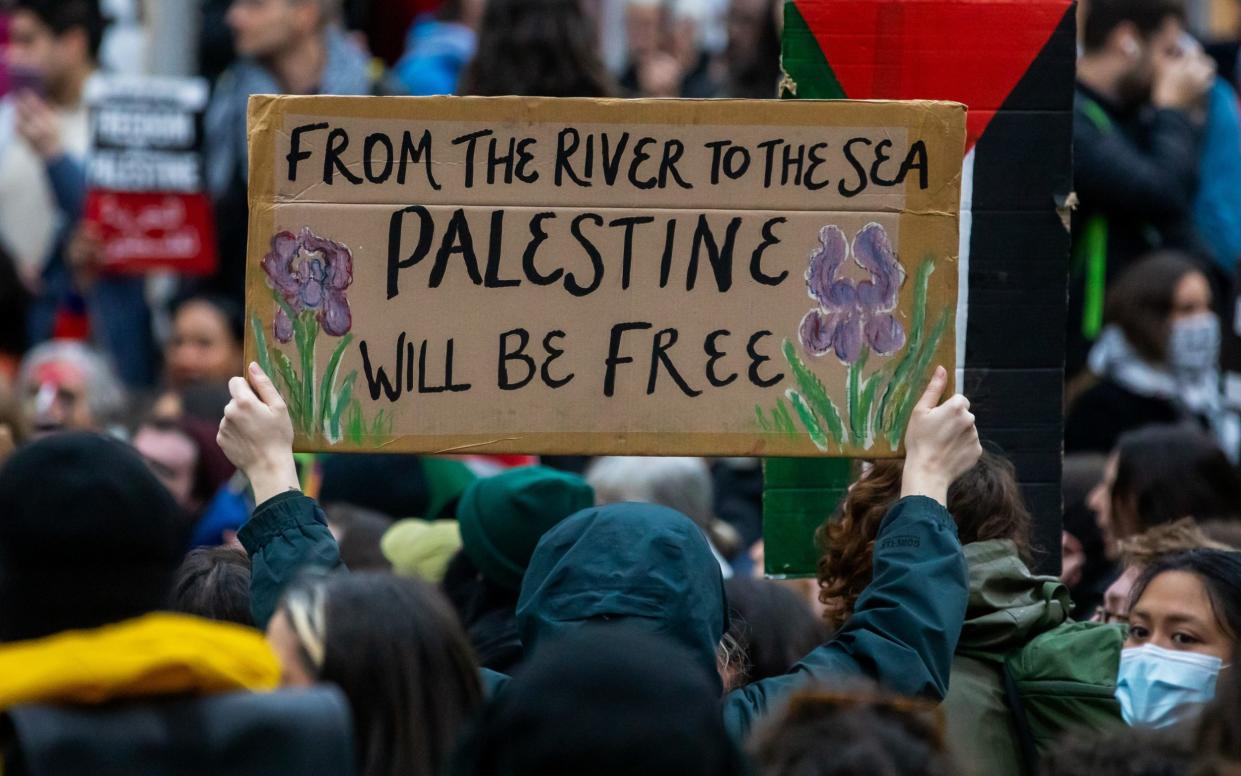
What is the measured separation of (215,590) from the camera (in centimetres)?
357

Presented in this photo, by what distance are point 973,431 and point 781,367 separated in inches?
14.6

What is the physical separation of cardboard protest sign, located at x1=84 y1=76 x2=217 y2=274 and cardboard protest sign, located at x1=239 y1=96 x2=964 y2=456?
492 centimetres

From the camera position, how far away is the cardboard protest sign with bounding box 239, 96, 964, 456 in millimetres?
3451

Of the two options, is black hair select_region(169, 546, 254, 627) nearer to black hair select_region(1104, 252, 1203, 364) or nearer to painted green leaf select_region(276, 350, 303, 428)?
painted green leaf select_region(276, 350, 303, 428)

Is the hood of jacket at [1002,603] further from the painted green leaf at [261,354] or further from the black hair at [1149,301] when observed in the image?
the black hair at [1149,301]

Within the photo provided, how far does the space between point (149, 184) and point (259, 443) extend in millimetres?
5199

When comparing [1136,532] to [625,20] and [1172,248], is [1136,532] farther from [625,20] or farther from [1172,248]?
[625,20]

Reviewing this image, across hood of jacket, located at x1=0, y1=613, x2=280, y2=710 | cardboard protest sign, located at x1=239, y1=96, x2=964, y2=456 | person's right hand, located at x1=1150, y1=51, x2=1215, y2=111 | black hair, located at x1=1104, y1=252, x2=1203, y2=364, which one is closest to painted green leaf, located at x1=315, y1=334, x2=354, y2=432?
cardboard protest sign, located at x1=239, y1=96, x2=964, y2=456

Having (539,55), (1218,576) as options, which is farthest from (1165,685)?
(539,55)

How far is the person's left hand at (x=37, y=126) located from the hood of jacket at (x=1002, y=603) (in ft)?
20.0

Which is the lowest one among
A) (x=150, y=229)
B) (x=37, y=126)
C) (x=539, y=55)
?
(x=150, y=229)

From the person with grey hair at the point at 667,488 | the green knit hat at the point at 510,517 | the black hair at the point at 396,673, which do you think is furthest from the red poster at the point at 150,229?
the black hair at the point at 396,673

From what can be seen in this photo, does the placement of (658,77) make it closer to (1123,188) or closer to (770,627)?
(1123,188)

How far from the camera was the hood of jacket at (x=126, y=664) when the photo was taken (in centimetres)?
216
